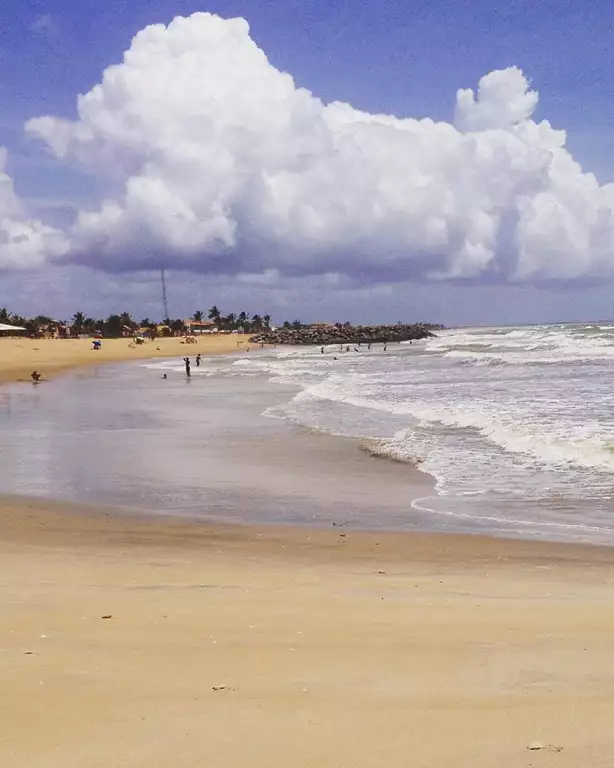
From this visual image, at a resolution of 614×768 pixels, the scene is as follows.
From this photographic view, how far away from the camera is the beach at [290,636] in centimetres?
375

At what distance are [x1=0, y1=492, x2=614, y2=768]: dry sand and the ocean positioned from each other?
9.29 ft

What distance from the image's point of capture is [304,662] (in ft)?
15.8

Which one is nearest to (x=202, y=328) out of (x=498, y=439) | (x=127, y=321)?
(x=127, y=321)

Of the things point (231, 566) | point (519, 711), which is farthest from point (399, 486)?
point (519, 711)

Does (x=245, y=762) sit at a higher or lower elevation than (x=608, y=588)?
higher

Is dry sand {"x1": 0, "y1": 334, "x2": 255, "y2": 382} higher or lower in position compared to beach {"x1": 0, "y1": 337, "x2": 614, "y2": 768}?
higher

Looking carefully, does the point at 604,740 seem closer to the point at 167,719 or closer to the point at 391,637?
the point at 391,637

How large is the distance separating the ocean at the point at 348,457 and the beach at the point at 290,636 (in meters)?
0.23

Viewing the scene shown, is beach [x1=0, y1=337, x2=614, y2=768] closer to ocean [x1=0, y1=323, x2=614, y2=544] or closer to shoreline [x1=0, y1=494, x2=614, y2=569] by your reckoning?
shoreline [x1=0, y1=494, x2=614, y2=569]

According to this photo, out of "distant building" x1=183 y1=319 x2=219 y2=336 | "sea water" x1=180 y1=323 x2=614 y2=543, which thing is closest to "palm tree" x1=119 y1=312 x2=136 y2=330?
"distant building" x1=183 y1=319 x2=219 y2=336

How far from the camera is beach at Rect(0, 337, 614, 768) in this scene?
375cm

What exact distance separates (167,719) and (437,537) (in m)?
6.17

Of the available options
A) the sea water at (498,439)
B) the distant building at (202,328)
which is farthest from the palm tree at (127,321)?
the sea water at (498,439)

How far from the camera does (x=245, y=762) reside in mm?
3553
